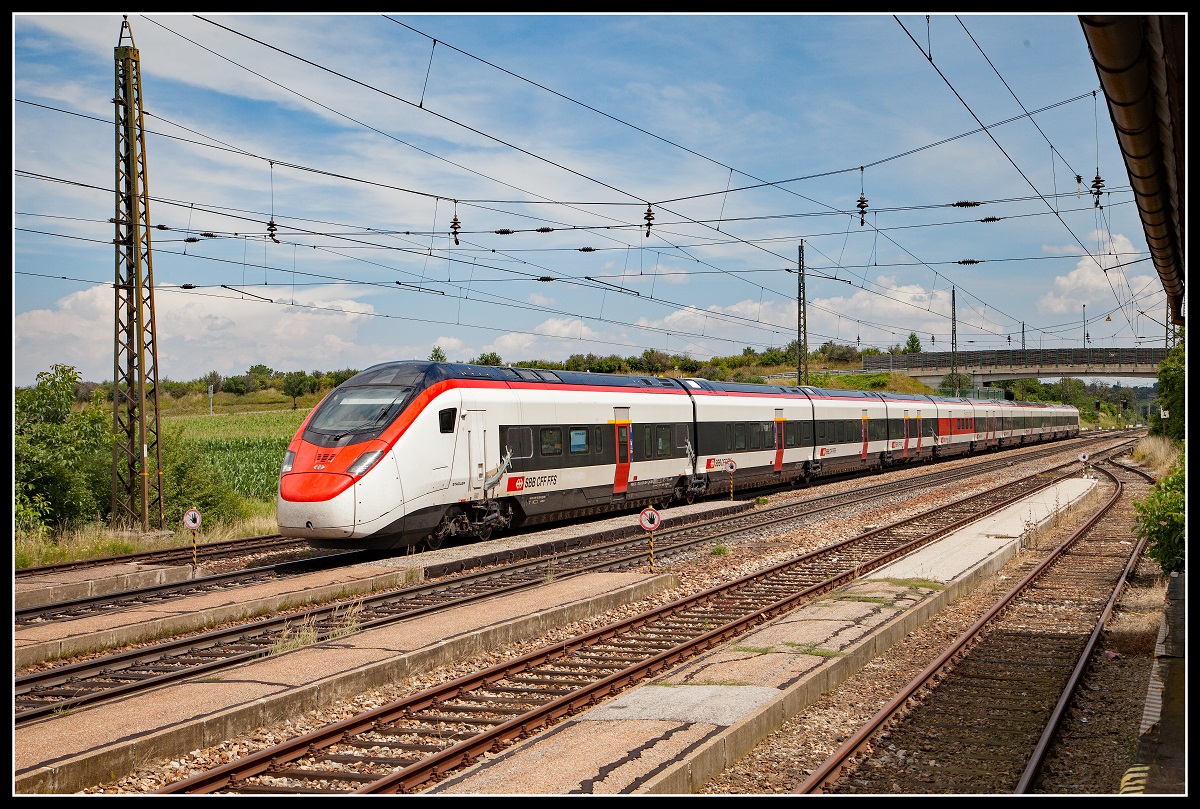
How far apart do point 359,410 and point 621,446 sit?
7811 mm

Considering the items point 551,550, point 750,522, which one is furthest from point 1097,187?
point 551,550

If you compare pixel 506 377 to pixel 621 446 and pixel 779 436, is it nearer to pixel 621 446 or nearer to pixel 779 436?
pixel 621 446

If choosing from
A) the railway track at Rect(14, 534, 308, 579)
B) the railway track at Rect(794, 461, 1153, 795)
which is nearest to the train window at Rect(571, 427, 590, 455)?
the railway track at Rect(14, 534, 308, 579)

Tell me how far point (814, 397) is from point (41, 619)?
27395mm

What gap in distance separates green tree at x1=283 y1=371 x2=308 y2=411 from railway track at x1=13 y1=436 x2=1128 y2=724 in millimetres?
63193

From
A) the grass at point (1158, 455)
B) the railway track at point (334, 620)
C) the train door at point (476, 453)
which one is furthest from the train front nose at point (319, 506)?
the grass at point (1158, 455)

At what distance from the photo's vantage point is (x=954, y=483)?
3681cm

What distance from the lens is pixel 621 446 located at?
→ 75.6 ft

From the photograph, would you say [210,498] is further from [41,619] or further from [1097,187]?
[1097,187]

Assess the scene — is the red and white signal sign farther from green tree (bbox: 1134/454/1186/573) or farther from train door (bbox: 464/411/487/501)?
green tree (bbox: 1134/454/1186/573)

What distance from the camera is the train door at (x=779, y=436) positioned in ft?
104

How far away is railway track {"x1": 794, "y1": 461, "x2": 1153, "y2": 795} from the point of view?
298 inches

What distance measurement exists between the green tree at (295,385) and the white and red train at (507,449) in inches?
2213

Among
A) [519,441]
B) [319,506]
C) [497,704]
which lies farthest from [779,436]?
[497,704]
